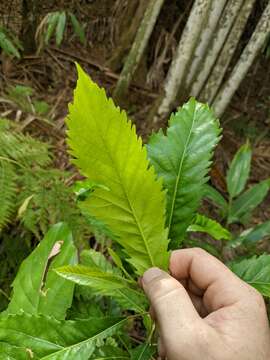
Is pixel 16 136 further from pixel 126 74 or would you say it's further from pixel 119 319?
pixel 119 319

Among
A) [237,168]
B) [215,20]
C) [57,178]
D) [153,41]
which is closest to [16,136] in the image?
[57,178]

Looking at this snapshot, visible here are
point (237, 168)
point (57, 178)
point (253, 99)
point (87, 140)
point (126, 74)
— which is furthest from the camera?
point (253, 99)

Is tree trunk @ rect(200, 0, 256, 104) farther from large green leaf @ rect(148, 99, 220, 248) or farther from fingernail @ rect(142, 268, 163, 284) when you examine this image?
fingernail @ rect(142, 268, 163, 284)

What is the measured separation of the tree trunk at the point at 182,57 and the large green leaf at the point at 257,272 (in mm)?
1287

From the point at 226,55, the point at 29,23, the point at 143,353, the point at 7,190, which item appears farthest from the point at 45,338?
the point at 29,23

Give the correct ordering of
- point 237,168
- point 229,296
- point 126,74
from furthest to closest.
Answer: point 126,74 < point 237,168 < point 229,296

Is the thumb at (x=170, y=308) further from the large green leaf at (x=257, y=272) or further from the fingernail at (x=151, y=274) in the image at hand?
the large green leaf at (x=257, y=272)

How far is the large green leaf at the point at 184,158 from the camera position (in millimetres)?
882

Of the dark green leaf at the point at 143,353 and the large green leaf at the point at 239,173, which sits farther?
the large green leaf at the point at 239,173

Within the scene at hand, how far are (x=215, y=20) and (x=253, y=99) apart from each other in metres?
0.96

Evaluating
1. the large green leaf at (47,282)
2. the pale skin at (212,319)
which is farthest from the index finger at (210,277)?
the large green leaf at (47,282)

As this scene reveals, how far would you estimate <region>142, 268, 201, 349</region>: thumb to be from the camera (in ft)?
2.53

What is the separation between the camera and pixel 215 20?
1.99m

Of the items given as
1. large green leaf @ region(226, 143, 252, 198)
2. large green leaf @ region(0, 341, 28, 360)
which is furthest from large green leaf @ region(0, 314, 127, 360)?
large green leaf @ region(226, 143, 252, 198)
